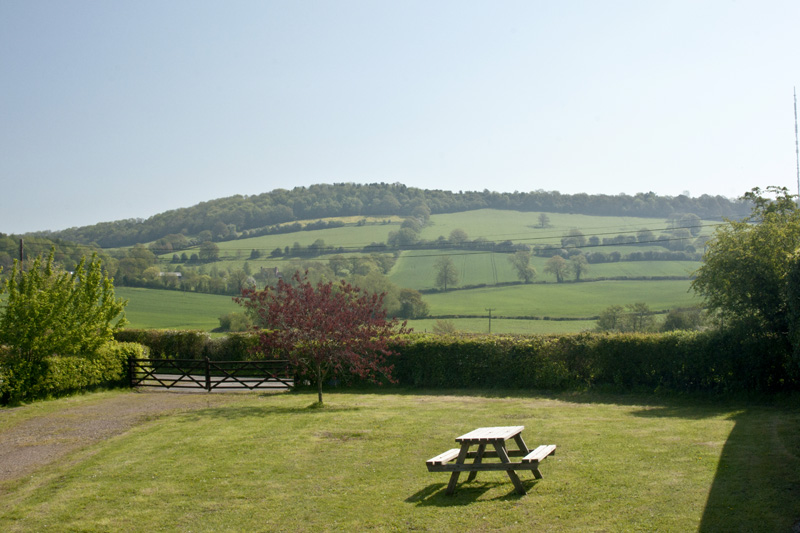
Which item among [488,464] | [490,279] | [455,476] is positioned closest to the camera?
[488,464]

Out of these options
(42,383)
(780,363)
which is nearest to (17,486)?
(42,383)

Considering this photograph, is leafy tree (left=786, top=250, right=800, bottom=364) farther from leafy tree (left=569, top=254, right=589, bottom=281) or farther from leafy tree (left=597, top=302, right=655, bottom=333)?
leafy tree (left=569, top=254, right=589, bottom=281)

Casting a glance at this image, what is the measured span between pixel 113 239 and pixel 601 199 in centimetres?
7420

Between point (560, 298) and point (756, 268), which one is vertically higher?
point (756, 268)

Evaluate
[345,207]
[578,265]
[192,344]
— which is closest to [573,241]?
[578,265]

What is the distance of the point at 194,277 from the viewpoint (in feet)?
209

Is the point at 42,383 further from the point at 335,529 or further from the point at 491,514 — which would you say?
the point at 491,514

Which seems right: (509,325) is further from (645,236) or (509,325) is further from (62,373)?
(62,373)

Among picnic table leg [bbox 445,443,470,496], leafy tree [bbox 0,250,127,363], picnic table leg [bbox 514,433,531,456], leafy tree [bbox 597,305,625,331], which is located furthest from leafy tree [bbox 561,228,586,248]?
picnic table leg [bbox 445,443,470,496]

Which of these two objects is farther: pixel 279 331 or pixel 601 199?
pixel 601 199

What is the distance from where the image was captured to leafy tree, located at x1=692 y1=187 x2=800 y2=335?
687 inches

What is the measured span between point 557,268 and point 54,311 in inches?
2327

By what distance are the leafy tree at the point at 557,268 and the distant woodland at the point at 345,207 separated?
22.3 m

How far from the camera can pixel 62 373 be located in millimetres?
19578
